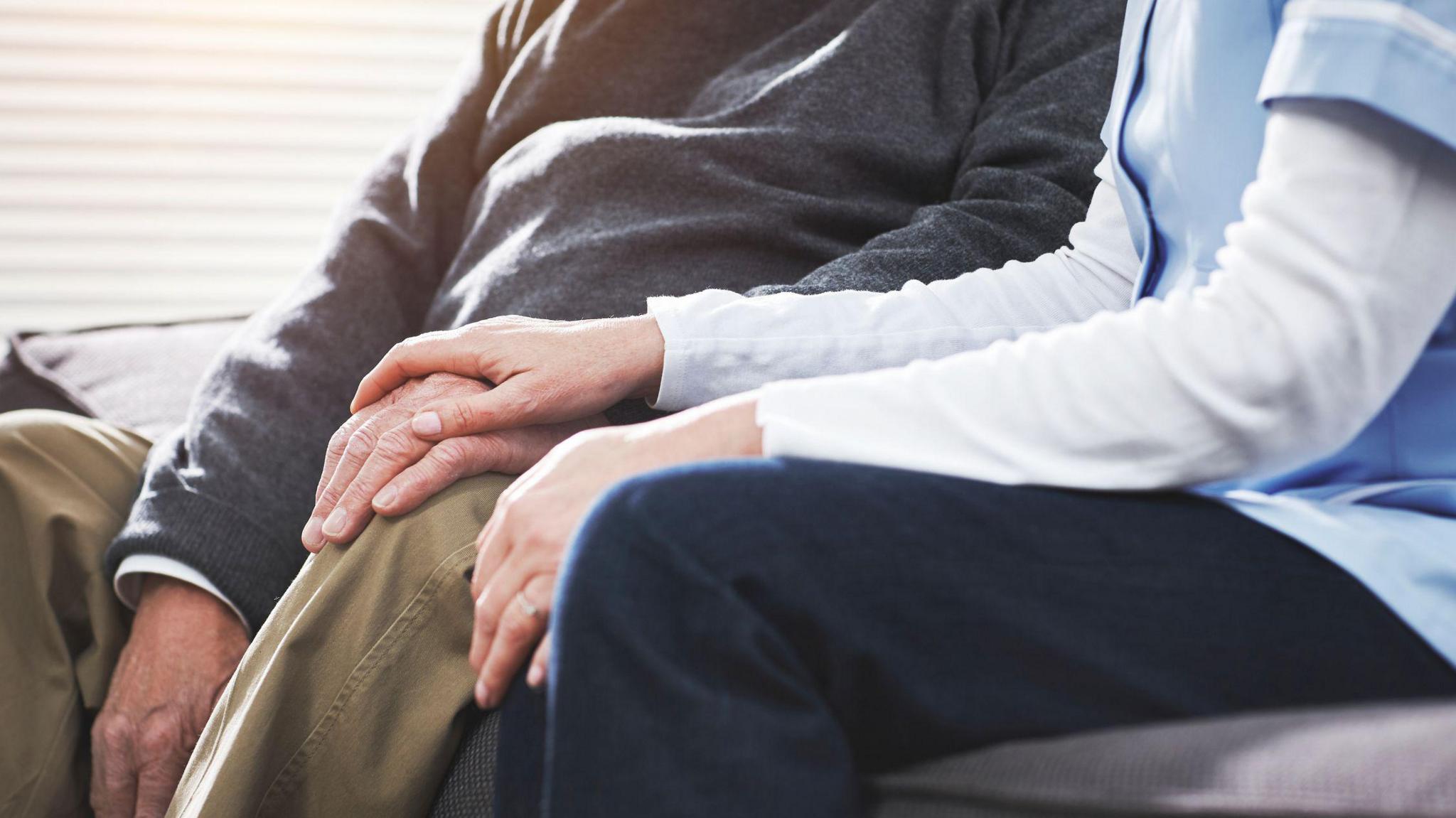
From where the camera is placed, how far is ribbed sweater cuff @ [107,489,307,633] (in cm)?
97

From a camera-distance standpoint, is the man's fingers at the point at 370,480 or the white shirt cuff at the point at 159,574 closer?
the man's fingers at the point at 370,480

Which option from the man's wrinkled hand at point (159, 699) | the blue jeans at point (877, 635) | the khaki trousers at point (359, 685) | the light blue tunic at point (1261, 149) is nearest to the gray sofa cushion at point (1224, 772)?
the blue jeans at point (877, 635)

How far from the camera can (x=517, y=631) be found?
23.5 inches

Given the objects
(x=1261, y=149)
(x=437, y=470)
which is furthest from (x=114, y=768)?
(x=1261, y=149)

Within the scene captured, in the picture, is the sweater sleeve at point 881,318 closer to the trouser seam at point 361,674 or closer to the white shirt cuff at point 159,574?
the trouser seam at point 361,674

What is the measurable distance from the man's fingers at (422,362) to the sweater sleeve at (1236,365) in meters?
0.32

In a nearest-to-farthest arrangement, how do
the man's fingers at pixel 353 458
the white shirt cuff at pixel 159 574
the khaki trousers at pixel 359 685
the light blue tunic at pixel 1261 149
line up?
the light blue tunic at pixel 1261 149 → the khaki trousers at pixel 359 685 → the man's fingers at pixel 353 458 → the white shirt cuff at pixel 159 574

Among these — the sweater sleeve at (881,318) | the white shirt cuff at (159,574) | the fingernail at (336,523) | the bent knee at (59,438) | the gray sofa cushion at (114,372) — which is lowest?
the gray sofa cushion at (114,372)

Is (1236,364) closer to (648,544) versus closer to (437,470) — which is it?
(648,544)

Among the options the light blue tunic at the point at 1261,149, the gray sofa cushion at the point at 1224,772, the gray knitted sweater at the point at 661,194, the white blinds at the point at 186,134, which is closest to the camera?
the gray sofa cushion at the point at 1224,772

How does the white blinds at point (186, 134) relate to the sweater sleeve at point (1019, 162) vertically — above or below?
below

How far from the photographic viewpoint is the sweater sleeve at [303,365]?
3.28 feet

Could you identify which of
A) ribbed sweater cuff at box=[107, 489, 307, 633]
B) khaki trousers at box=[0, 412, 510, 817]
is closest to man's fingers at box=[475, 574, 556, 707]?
khaki trousers at box=[0, 412, 510, 817]

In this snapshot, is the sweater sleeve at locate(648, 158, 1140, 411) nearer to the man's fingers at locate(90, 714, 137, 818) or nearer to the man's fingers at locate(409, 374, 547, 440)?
the man's fingers at locate(409, 374, 547, 440)
